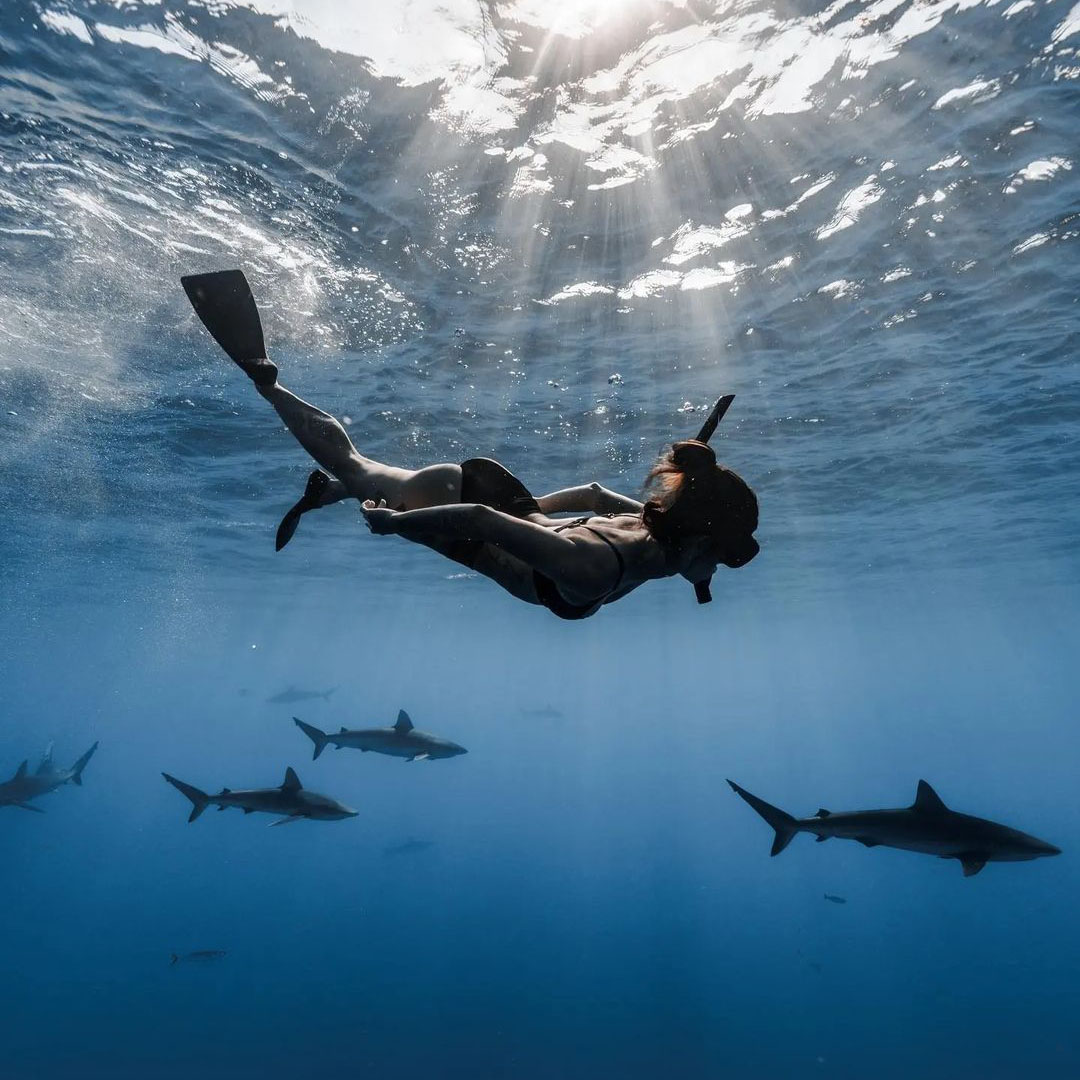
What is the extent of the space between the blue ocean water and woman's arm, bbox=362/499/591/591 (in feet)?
20.4

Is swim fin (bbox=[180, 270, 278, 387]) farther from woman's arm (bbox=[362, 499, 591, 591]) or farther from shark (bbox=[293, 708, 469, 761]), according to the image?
shark (bbox=[293, 708, 469, 761])

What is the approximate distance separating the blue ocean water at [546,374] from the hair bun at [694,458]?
18.9ft

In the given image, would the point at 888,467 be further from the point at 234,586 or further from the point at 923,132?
the point at 234,586

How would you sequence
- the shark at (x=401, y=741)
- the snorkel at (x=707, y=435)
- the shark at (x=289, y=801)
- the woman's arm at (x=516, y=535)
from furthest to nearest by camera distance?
the shark at (x=401, y=741) < the shark at (x=289, y=801) < the snorkel at (x=707, y=435) < the woman's arm at (x=516, y=535)

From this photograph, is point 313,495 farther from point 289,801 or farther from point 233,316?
point 289,801

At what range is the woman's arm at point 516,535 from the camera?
2812mm

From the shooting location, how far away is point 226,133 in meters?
7.58

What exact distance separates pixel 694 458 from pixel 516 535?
→ 1.01 meters

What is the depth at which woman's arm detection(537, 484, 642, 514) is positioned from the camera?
4477mm

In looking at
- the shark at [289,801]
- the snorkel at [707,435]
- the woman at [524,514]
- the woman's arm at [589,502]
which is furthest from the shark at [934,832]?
the shark at [289,801]

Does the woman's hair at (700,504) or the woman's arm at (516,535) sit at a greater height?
the woman's hair at (700,504)

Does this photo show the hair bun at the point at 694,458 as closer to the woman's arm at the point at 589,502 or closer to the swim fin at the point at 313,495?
the woman's arm at the point at 589,502

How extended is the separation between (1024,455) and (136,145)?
Answer: 22.3 m

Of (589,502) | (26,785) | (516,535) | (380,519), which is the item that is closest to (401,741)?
(26,785)
